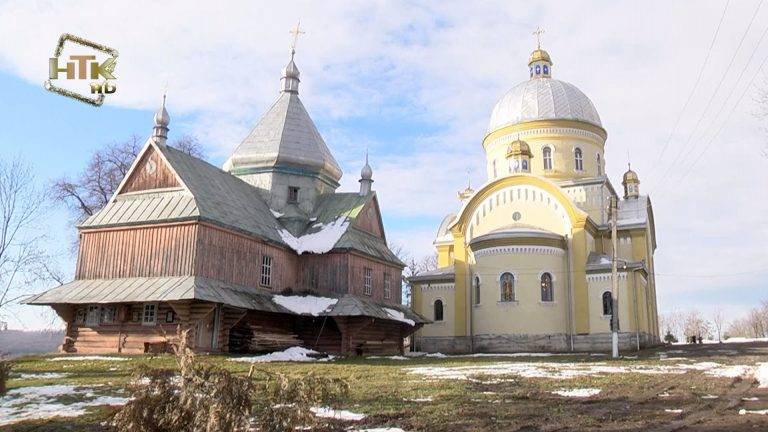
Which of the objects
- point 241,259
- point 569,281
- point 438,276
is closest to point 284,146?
point 241,259

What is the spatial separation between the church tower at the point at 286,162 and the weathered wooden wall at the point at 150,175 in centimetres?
580

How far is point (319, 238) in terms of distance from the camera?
26.4 m

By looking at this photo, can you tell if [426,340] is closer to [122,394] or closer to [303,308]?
[303,308]

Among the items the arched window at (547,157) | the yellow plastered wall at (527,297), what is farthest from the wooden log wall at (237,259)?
the arched window at (547,157)

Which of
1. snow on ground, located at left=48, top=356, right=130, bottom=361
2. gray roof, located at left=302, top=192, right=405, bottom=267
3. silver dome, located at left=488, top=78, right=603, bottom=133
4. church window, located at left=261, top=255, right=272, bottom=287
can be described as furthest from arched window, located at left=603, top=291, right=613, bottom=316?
snow on ground, located at left=48, top=356, right=130, bottom=361

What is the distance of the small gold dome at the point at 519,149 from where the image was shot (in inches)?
1286

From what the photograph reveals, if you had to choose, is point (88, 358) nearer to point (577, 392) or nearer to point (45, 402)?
point (45, 402)

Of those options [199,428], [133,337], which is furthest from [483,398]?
[133,337]

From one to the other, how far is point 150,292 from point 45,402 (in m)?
9.95

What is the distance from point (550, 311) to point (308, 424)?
24729mm

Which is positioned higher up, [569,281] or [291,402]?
[569,281]

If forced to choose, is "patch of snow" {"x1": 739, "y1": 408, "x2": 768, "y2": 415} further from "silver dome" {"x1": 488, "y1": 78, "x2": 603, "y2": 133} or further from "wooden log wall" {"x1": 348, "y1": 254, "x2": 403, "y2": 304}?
"silver dome" {"x1": 488, "y1": 78, "x2": 603, "y2": 133}

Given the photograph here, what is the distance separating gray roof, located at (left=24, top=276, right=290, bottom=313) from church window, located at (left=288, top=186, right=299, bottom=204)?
6.98 metres

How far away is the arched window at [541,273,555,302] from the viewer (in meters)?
29.1
